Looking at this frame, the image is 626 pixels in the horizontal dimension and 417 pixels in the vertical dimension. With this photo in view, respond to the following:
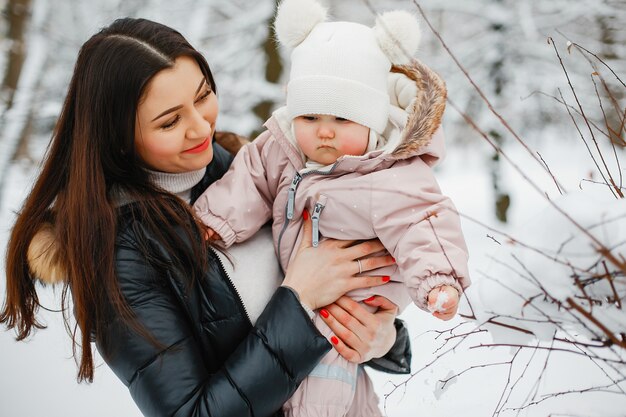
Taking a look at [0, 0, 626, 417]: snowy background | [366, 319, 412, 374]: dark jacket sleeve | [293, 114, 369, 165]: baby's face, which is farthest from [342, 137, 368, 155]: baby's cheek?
[0, 0, 626, 417]: snowy background

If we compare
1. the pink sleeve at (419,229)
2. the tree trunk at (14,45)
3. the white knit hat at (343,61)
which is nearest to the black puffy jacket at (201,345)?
the pink sleeve at (419,229)

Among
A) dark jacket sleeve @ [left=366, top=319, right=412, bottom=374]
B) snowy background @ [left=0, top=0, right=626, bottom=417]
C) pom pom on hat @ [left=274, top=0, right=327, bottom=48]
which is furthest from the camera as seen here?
snowy background @ [left=0, top=0, right=626, bottom=417]

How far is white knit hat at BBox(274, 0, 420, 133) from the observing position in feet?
6.41

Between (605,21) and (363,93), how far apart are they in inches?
246

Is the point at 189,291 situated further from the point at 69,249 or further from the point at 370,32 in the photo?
the point at 370,32

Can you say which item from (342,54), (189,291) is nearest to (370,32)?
(342,54)

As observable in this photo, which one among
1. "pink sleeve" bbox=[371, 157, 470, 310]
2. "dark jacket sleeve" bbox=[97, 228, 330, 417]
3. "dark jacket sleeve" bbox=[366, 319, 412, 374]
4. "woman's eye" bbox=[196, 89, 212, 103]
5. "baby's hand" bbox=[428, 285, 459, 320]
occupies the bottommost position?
"dark jacket sleeve" bbox=[366, 319, 412, 374]

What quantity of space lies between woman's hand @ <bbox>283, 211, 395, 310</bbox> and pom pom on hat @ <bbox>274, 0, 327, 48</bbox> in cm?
73

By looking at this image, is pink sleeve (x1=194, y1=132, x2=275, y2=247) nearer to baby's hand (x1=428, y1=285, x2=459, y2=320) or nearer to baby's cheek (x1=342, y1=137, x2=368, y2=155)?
baby's cheek (x1=342, y1=137, x2=368, y2=155)

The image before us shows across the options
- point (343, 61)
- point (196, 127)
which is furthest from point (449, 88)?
point (196, 127)

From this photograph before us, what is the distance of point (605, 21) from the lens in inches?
267

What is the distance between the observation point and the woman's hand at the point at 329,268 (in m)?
1.84

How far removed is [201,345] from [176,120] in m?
0.75

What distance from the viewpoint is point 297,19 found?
2.09 meters
